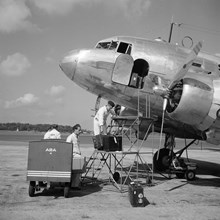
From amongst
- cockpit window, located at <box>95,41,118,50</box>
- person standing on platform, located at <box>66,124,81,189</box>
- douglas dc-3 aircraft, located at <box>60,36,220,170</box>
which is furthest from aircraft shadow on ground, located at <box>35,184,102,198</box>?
cockpit window, located at <box>95,41,118,50</box>

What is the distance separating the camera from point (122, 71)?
33.5 feet

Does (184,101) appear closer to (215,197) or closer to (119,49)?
(215,197)

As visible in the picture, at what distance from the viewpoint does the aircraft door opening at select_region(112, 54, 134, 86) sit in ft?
33.4

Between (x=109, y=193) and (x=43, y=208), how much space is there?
241cm

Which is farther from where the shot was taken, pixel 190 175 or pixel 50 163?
pixel 190 175

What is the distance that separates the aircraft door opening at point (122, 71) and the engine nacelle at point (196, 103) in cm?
216

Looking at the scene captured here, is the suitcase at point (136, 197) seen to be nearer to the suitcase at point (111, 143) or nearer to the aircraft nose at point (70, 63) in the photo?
the suitcase at point (111, 143)

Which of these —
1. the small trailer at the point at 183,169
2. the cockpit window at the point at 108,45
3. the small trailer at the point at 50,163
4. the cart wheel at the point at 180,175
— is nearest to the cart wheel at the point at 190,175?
the small trailer at the point at 183,169

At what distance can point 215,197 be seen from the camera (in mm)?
8180

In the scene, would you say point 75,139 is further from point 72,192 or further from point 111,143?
point 72,192

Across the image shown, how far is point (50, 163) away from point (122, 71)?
4275 mm

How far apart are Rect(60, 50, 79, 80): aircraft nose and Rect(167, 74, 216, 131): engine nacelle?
4.12 m

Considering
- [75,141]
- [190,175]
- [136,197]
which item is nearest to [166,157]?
[190,175]

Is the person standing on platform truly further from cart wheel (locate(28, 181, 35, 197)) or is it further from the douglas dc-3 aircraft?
the douglas dc-3 aircraft
